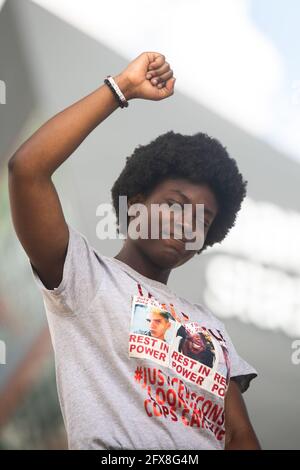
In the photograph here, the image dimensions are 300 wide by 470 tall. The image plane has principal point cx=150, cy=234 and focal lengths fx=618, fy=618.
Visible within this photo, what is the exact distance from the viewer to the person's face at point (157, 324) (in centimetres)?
83

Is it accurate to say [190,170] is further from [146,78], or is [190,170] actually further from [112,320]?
[112,320]

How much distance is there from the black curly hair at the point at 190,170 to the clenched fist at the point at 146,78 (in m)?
0.18

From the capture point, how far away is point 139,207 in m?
1.00

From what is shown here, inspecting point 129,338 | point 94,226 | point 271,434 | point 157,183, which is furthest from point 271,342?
point 129,338

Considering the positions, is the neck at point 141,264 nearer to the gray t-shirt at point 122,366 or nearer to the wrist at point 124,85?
the gray t-shirt at point 122,366

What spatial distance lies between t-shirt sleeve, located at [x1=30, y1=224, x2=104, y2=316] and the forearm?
11 cm

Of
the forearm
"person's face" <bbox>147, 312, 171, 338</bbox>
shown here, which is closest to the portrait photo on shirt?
"person's face" <bbox>147, 312, 171, 338</bbox>

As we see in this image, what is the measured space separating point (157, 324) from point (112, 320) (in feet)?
0.24

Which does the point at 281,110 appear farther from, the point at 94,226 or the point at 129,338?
the point at 129,338

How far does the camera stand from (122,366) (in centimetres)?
78

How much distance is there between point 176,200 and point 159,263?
4.1 inches

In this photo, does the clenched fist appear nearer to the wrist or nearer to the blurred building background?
the wrist

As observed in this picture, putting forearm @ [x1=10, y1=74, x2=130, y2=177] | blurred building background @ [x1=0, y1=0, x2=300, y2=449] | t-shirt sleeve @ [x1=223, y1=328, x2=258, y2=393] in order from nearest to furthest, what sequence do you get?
forearm @ [x1=10, y1=74, x2=130, y2=177] < t-shirt sleeve @ [x1=223, y1=328, x2=258, y2=393] < blurred building background @ [x1=0, y1=0, x2=300, y2=449]

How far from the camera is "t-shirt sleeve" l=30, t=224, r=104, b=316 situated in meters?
0.77
